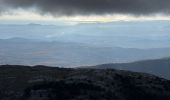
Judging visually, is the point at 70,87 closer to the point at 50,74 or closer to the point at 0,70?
the point at 50,74

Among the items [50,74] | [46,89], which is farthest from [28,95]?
[50,74]

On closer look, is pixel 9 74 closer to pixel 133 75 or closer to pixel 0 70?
pixel 0 70

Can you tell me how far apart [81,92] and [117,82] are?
11894mm

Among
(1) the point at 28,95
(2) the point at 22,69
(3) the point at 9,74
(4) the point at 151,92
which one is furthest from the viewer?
(2) the point at 22,69

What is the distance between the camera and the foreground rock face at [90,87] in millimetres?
103312

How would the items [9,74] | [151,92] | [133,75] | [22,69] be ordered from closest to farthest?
[151,92] < [133,75] < [9,74] < [22,69]

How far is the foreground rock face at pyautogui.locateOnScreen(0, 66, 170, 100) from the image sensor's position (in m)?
103

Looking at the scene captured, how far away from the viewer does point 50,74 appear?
125 metres

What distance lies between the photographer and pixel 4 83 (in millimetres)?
118062

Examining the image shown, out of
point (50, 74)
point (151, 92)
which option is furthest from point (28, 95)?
point (151, 92)

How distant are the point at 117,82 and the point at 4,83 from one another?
29.1 m

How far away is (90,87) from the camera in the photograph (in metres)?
108

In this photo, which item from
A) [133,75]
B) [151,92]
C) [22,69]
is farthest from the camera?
[22,69]

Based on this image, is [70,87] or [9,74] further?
[9,74]
